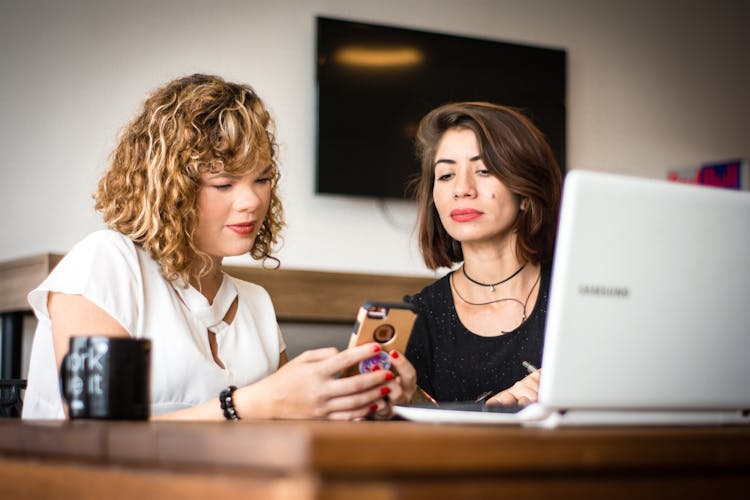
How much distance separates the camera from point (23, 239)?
3248mm

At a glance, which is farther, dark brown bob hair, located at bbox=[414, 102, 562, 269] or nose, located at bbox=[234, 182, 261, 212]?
dark brown bob hair, located at bbox=[414, 102, 562, 269]

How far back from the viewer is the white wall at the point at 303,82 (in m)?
3.30

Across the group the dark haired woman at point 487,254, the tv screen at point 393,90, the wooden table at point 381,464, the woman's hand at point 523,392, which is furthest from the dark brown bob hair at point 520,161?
the tv screen at point 393,90

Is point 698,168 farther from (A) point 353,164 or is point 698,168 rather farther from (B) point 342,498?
(B) point 342,498

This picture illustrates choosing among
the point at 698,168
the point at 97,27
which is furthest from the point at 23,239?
the point at 698,168

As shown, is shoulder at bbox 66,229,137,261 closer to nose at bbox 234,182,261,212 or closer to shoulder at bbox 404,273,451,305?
nose at bbox 234,182,261,212

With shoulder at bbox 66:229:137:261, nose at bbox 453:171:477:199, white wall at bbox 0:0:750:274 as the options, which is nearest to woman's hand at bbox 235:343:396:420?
shoulder at bbox 66:229:137:261

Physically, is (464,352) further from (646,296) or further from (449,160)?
(646,296)

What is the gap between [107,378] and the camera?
95cm

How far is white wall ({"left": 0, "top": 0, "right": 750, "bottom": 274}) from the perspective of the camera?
330 cm

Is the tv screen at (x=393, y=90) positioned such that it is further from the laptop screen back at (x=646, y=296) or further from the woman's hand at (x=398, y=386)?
the laptop screen back at (x=646, y=296)

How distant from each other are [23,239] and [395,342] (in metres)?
2.34

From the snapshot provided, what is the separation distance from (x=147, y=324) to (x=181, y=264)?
0.42 feet

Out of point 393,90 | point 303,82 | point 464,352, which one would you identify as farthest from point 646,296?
point 393,90
